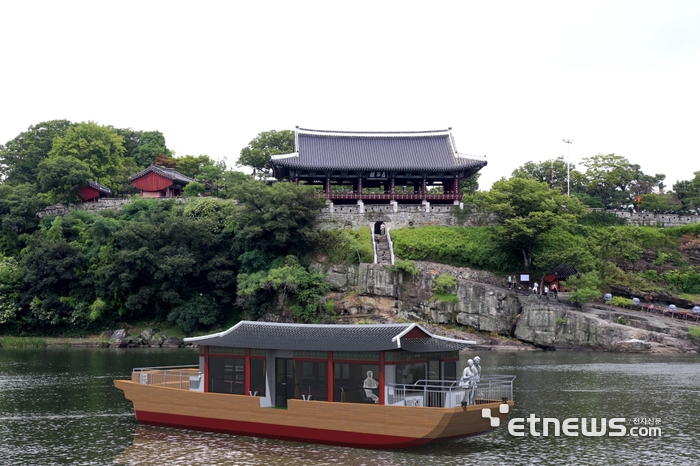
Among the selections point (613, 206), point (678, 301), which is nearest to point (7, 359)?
point (678, 301)

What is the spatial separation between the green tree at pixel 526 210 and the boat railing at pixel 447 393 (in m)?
32.6

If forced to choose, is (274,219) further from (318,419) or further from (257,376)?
(318,419)

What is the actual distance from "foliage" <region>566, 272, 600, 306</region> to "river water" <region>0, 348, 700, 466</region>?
9681 mm

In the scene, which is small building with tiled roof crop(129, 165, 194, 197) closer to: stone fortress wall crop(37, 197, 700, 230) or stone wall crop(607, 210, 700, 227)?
stone fortress wall crop(37, 197, 700, 230)

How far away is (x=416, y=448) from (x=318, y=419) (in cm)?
303

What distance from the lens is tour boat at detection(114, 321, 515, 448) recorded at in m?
22.2

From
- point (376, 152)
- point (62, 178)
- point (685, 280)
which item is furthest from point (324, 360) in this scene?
point (62, 178)

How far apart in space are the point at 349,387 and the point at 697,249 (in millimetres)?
45862

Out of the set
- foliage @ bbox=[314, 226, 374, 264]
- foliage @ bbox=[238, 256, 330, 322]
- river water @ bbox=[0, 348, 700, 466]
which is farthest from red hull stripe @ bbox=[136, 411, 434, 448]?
foliage @ bbox=[314, 226, 374, 264]

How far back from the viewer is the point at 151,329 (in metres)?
57.2

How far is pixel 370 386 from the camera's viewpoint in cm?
2308

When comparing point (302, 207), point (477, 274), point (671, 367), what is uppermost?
point (302, 207)

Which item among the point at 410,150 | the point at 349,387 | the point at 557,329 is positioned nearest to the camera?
the point at 349,387

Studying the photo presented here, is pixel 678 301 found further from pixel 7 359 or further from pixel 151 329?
pixel 7 359
